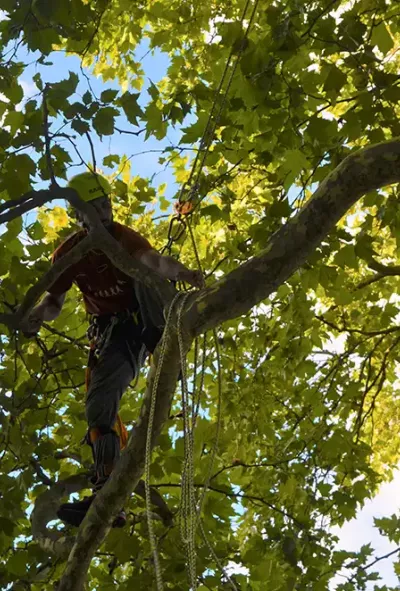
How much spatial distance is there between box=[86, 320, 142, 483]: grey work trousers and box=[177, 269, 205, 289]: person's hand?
2.24ft

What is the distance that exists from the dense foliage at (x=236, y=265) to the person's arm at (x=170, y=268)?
0.47 meters

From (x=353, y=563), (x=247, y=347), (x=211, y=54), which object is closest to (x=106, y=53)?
(x=211, y=54)

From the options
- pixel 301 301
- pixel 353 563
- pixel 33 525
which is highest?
pixel 301 301

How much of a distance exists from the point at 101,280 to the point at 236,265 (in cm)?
136

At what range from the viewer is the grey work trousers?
9.08 ft

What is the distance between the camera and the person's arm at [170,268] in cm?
238

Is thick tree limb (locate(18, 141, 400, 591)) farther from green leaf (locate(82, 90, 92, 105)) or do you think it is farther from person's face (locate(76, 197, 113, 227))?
green leaf (locate(82, 90, 92, 105))

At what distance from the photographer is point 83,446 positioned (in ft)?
12.3

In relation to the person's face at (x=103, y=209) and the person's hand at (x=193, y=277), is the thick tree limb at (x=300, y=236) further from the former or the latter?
the person's face at (x=103, y=209)

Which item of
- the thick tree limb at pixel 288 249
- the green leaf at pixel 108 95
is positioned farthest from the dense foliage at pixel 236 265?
the thick tree limb at pixel 288 249

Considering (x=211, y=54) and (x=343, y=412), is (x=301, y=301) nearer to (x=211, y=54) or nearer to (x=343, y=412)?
(x=343, y=412)

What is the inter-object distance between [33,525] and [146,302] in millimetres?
1278

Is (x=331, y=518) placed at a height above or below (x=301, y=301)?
below

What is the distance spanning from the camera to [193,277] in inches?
93.9
